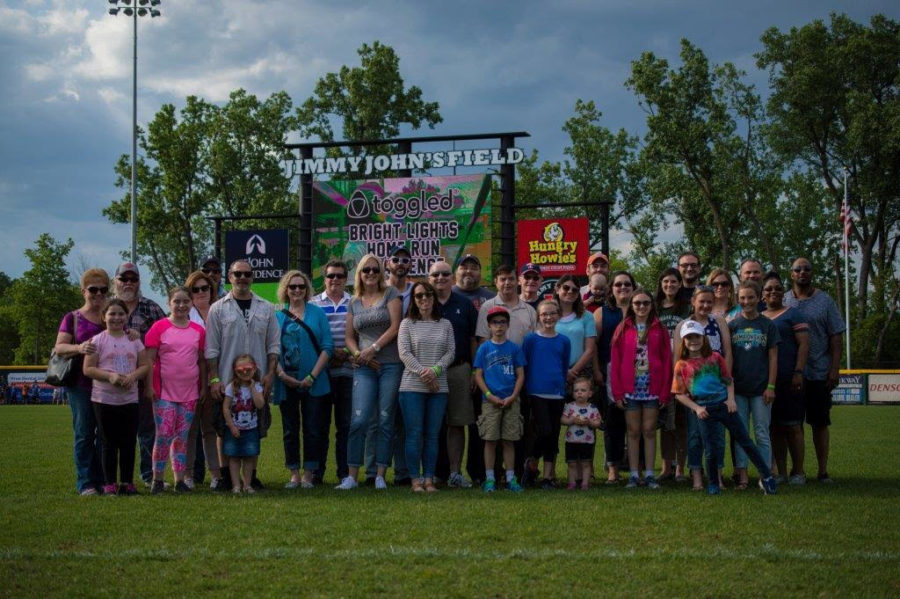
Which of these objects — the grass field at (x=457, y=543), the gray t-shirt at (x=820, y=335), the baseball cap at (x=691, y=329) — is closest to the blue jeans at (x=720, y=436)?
the grass field at (x=457, y=543)

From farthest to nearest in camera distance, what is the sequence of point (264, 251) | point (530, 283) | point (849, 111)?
point (849, 111)
point (264, 251)
point (530, 283)

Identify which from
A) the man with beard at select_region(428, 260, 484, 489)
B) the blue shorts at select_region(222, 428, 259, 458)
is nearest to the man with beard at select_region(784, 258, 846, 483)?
the man with beard at select_region(428, 260, 484, 489)

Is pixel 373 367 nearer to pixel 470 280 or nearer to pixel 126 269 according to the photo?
pixel 470 280

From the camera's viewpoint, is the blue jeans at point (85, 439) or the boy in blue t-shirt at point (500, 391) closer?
the blue jeans at point (85, 439)

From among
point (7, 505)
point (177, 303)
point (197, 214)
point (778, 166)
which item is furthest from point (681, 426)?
point (197, 214)

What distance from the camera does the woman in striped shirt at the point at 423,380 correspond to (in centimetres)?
770

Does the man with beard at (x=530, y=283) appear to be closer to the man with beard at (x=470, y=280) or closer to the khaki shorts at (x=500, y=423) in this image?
the man with beard at (x=470, y=280)

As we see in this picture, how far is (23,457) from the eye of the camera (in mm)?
11477

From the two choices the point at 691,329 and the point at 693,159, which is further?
the point at 693,159

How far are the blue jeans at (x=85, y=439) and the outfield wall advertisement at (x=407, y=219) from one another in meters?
14.8

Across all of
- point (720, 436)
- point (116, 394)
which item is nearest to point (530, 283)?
point (720, 436)

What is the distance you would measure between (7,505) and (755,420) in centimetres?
639

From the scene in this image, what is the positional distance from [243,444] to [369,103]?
1558 inches

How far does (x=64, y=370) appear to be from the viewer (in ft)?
24.4
